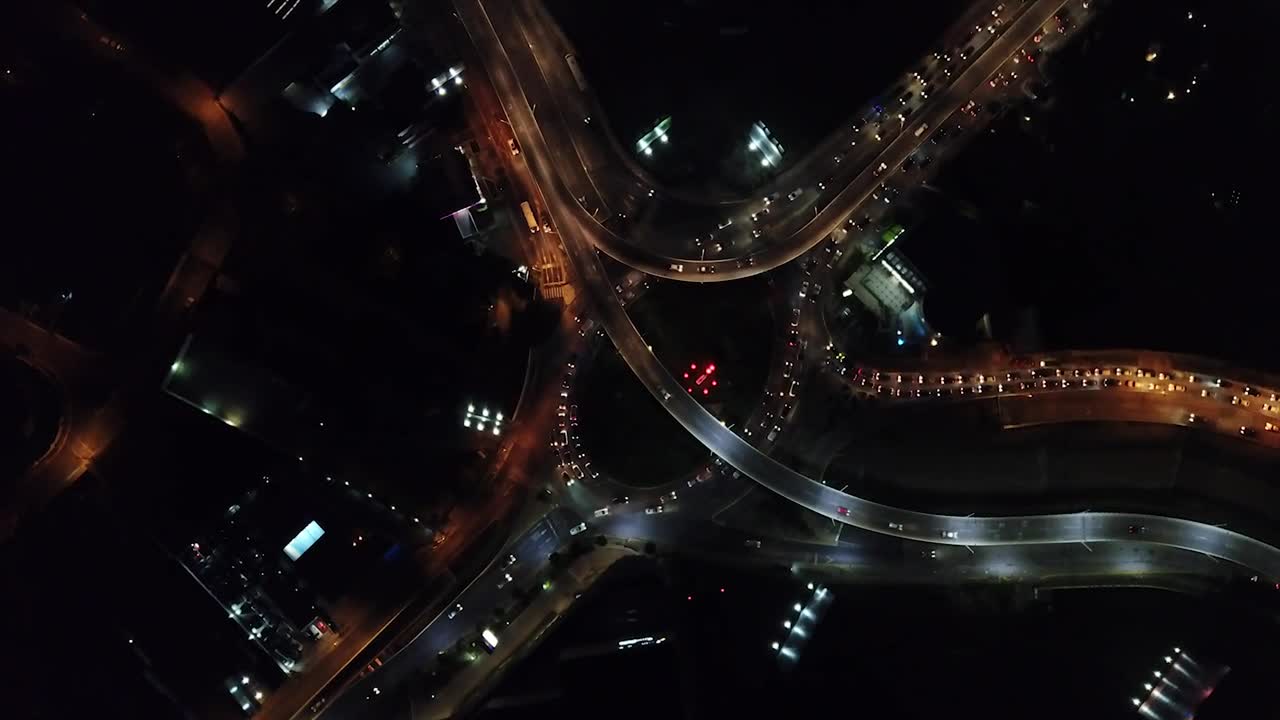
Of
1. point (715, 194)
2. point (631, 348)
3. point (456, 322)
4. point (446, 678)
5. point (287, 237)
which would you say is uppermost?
point (287, 237)

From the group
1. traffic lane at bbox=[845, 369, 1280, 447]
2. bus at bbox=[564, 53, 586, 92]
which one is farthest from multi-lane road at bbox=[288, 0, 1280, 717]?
bus at bbox=[564, 53, 586, 92]

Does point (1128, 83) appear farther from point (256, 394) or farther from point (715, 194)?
point (256, 394)

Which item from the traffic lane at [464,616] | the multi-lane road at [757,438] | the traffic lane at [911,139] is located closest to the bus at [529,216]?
the multi-lane road at [757,438]

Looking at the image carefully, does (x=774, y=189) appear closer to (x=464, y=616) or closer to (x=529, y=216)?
(x=529, y=216)

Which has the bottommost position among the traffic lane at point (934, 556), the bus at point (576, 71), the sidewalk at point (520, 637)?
the traffic lane at point (934, 556)

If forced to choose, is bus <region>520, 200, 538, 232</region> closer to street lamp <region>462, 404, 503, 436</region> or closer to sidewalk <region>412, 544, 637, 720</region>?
street lamp <region>462, 404, 503, 436</region>

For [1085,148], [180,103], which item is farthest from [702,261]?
[180,103]

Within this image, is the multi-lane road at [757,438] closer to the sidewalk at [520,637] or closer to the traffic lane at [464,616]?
the traffic lane at [464,616]
